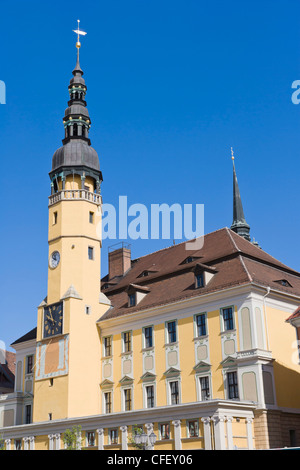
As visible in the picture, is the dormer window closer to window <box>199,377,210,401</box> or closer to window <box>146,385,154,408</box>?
window <box>146,385,154,408</box>

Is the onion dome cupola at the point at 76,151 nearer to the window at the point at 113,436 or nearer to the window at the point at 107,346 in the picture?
the window at the point at 107,346

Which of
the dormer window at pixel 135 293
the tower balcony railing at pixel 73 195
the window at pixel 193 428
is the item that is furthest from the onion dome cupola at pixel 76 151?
the window at pixel 193 428

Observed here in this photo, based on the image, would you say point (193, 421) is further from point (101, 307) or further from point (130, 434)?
point (101, 307)

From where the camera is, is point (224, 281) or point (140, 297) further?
point (140, 297)

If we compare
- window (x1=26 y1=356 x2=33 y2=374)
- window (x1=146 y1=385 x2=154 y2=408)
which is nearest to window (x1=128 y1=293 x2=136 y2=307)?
window (x1=146 y1=385 x2=154 y2=408)

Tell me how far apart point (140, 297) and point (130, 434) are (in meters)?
10.2

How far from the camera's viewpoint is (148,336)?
3822 cm

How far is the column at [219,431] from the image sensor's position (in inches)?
1124

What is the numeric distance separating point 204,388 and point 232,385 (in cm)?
202

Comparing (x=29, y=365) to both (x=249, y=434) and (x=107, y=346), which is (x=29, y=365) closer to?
(x=107, y=346)

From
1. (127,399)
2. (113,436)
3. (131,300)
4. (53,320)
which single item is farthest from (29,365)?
(113,436)

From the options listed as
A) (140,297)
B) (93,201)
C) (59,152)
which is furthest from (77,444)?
(59,152)
